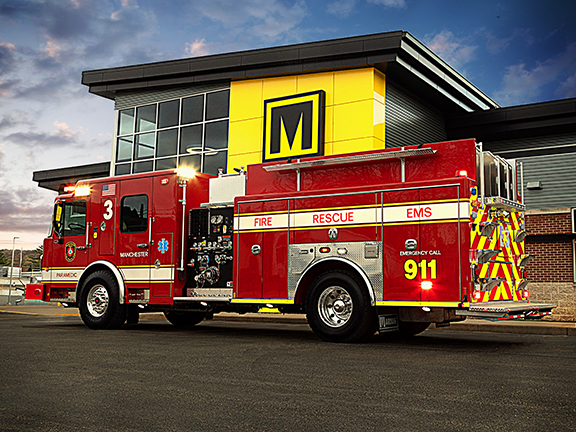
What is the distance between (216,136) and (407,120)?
273 inches

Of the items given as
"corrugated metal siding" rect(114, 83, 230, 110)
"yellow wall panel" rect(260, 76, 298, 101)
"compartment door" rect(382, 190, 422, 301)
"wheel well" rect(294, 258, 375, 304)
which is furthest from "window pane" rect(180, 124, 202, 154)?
"compartment door" rect(382, 190, 422, 301)

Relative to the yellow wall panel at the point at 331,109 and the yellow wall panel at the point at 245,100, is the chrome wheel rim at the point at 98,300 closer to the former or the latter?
the yellow wall panel at the point at 331,109

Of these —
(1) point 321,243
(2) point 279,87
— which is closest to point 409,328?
(1) point 321,243

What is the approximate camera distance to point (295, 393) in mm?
5559

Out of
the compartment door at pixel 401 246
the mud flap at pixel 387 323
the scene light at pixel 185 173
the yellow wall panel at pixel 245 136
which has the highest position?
the yellow wall panel at pixel 245 136

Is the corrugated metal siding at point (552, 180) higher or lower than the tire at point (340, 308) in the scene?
higher

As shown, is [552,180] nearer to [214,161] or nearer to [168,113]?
[214,161]

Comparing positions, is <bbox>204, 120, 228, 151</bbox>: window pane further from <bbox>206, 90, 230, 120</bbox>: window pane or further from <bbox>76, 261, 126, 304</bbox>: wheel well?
<bbox>76, 261, 126, 304</bbox>: wheel well

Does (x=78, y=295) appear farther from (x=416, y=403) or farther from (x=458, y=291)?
(x=416, y=403)

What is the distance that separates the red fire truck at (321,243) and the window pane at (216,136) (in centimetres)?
957

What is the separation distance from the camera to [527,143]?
22500mm

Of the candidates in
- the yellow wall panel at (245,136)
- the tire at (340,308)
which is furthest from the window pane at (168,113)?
the tire at (340,308)

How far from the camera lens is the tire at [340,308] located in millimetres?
9555

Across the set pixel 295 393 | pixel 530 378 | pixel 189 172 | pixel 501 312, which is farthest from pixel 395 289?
pixel 189 172
